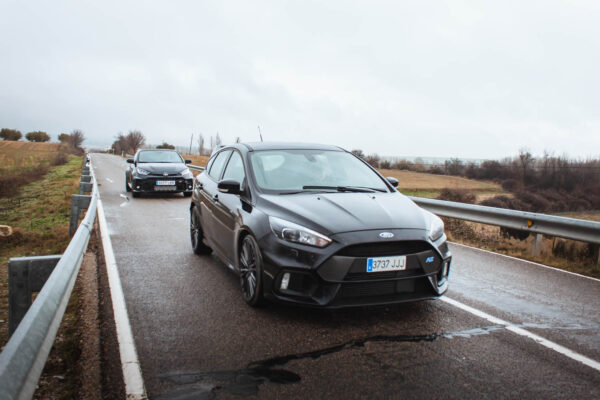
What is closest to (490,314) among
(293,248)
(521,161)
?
(293,248)

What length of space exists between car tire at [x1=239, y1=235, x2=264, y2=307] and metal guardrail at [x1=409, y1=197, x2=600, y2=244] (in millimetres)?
5156

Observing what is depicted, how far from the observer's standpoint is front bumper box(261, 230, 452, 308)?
3.82 meters

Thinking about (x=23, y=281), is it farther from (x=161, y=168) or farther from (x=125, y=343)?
(x=161, y=168)

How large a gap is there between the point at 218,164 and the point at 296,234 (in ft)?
9.76

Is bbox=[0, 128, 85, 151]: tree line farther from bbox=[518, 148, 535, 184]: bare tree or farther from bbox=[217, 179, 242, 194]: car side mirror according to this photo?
bbox=[217, 179, 242, 194]: car side mirror

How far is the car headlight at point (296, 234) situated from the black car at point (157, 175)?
480 inches

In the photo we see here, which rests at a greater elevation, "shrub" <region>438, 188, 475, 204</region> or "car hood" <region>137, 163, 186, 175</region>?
"car hood" <region>137, 163, 186, 175</region>

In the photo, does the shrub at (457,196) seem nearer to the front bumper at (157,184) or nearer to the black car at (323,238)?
the front bumper at (157,184)

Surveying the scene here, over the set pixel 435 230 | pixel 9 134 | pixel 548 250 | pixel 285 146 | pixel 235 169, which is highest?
pixel 9 134

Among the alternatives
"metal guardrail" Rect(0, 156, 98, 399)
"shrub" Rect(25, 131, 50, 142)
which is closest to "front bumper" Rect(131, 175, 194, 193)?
"metal guardrail" Rect(0, 156, 98, 399)

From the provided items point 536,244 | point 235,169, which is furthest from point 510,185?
point 235,169

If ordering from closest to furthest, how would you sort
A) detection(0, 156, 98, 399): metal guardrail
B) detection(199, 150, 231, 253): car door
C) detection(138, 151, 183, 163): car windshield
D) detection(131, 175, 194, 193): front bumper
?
detection(0, 156, 98, 399): metal guardrail, detection(199, 150, 231, 253): car door, detection(131, 175, 194, 193): front bumper, detection(138, 151, 183, 163): car windshield

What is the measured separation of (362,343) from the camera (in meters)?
3.78

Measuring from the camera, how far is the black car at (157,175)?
15.4m
